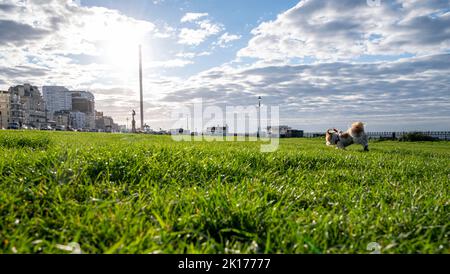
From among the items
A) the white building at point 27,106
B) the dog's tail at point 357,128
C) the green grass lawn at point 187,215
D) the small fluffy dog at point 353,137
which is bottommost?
the green grass lawn at point 187,215

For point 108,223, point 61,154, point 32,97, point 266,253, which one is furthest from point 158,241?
point 32,97

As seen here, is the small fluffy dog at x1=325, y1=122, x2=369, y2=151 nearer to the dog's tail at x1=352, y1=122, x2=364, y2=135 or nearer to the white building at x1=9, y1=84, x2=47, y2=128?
the dog's tail at x1=352, y1=122, x2=364, y2=135

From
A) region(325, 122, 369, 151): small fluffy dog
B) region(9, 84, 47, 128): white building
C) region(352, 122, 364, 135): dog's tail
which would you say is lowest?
region(325, 122, 369, 151): small fluffy dog

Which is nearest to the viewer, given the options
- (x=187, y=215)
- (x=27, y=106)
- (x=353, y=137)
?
(x=187, y=215)

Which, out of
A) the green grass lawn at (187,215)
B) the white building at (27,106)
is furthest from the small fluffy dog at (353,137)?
the white building at (27,106)

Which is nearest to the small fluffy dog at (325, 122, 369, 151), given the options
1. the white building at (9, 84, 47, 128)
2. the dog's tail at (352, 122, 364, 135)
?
the dog's tail at (352, 122, 364, 135)

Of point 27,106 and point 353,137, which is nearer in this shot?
point 353,137

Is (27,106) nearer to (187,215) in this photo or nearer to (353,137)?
(353,137)

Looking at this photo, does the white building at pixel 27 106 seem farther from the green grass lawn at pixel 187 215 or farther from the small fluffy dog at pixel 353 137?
the green grass lawn at pixel 187 215

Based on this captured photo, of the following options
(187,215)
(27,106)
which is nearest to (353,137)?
(187,215)

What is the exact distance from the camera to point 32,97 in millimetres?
171250
